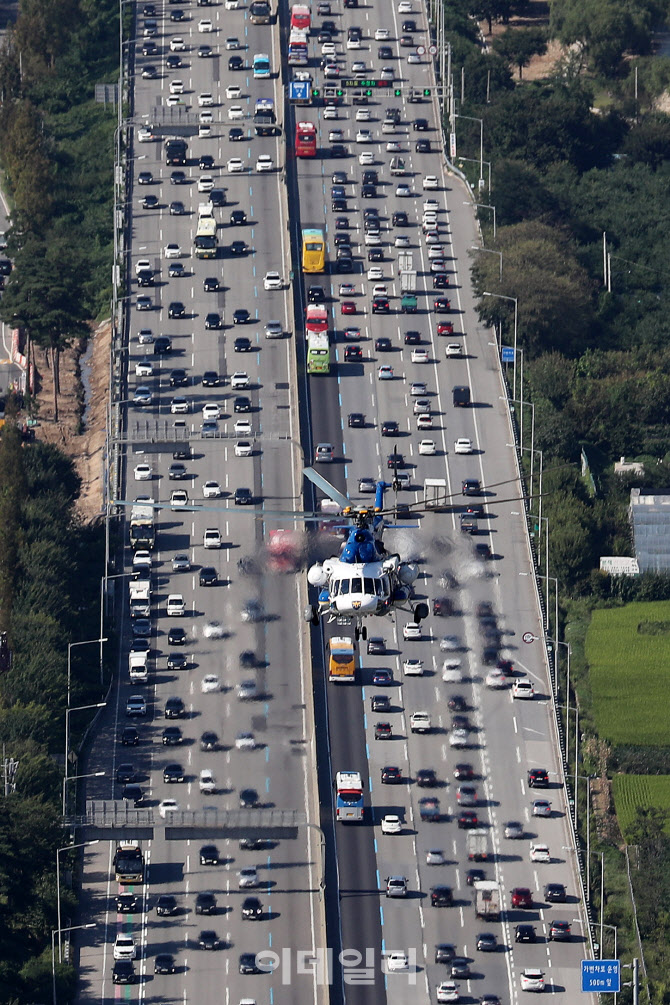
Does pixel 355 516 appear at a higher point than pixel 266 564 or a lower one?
higher

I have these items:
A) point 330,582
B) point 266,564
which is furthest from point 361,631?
point 266,564

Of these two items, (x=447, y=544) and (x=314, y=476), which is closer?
(x=314, y=476)

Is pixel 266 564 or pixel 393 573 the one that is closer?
pixel 393 573

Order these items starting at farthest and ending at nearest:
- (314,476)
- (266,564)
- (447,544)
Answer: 1. (266,564)
2. (447,544)
3. (314,476)

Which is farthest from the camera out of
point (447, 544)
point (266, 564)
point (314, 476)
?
point (266, 564)

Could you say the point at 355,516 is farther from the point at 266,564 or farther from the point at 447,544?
the point at 266,564

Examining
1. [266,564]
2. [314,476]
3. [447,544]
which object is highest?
[314,476]
